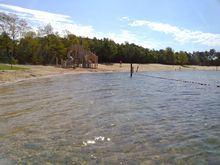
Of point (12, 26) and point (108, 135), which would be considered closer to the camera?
point (108, 135)

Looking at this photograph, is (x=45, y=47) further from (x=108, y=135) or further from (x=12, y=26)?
(x=108, y=135)

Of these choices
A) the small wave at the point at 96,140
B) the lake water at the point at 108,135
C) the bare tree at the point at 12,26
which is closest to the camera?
the lake water at the point at 108,135

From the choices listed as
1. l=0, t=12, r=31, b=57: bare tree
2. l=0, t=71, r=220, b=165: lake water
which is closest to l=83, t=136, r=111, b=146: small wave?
l=0, t=71, r=220, b=165: lake water

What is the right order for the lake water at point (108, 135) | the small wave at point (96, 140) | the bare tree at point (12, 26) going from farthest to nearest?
the bare tree at point (12, 26) → the small wave at point (96, 140) → the lake water at point (108, 135)

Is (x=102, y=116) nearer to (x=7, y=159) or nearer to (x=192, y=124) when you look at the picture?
(x=192, y=124)

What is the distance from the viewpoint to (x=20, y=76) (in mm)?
47031

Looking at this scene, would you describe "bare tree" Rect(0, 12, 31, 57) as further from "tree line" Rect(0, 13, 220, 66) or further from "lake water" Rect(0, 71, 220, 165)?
"lake water" Rect(0, 71, 220, 165)

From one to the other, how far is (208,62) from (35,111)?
164 meters

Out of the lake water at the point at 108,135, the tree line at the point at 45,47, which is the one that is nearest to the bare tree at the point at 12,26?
the tree line at the point at 45,47

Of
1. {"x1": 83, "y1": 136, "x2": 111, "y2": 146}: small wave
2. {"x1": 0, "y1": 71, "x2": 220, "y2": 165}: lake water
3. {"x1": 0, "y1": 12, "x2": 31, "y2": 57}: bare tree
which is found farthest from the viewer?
{"x1": 0, "y1": 12, "x2": 31, "y2": 57}: bare tree

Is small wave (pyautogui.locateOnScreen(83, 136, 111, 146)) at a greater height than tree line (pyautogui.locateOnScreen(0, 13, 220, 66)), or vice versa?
tree line (pyautogui.locateOnScreen(0, 13, 220, 66))

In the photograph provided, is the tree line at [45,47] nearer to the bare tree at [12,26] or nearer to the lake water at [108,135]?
the bare tree at [12,26]

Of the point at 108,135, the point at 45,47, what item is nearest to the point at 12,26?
the point at 45,47

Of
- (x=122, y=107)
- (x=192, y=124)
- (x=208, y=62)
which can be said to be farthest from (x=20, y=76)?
(x=208, y=62)
